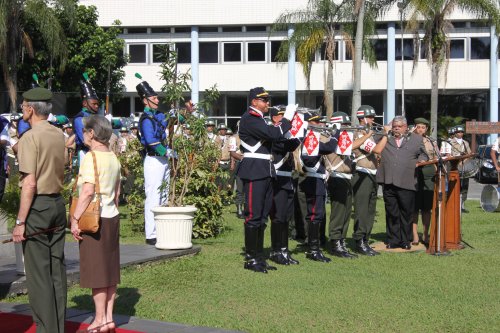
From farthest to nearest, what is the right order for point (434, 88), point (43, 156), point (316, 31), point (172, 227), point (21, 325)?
point (434, 88) < point (316, 31) < point (172, 227) < point (21, 325) < point (43, 156)

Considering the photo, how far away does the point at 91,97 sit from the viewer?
1084 centimetres

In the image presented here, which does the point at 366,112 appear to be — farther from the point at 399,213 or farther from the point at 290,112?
the point at 290,112

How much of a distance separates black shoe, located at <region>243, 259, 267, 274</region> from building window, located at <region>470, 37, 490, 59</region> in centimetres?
4030

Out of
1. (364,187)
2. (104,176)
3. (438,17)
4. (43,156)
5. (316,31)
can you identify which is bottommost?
(364,187)

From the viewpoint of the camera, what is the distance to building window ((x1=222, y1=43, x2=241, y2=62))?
48.0m

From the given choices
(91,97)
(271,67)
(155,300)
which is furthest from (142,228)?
(271,67)

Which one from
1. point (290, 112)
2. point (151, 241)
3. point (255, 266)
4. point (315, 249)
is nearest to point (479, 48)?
point (315, 249)

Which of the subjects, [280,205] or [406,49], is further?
[406,49]

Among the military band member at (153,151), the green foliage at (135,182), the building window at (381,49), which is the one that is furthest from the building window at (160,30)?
the military band member at (153,151)

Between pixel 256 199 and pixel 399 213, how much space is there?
130 inches

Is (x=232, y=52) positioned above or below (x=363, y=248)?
above

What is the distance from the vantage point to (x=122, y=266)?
9469 mm

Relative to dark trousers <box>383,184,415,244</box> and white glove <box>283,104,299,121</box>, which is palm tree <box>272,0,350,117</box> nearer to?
dark trousers <box>383,184,415,244</box>

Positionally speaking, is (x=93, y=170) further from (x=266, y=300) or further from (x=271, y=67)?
(x=271, y=67)
